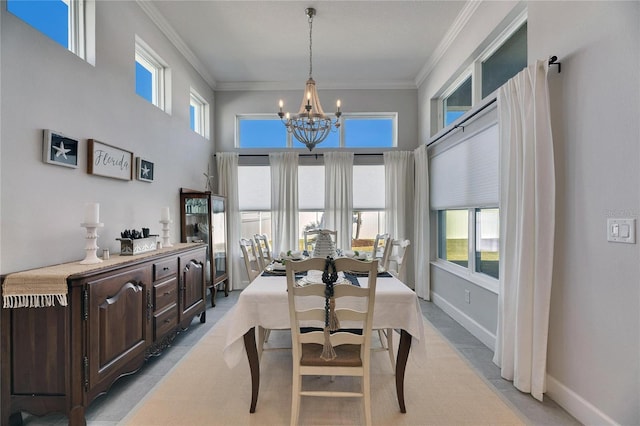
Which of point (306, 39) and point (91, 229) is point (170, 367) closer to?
point (91, 229)

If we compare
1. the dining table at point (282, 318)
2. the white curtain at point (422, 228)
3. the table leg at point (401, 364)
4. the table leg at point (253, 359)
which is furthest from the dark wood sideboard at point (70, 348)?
the white curtain at point (422, 228)

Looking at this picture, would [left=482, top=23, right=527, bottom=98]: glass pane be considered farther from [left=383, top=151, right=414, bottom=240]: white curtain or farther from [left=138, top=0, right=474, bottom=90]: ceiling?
[left=383, top=151, right=414, bottom=240]: white curtain

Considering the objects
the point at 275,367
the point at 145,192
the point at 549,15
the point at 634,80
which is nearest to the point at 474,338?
the point at 275,367

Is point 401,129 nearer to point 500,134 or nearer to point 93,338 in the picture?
point 500,134

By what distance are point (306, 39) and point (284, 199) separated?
7.54 feet

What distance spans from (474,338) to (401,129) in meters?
3.28

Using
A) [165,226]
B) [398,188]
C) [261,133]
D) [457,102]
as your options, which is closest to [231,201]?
[261,133]

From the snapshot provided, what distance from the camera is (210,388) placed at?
7.34 ft

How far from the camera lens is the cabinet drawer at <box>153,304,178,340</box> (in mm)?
2486

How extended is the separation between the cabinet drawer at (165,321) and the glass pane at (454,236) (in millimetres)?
3157

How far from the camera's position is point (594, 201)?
5.86 ft

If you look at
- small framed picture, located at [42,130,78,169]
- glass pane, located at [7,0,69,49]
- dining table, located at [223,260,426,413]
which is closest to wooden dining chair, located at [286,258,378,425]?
dining table, located at [223,260,426,413]

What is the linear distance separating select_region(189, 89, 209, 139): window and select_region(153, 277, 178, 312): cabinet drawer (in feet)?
8.80

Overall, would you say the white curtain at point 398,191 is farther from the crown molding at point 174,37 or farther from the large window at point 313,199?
the crown molding at point 174,37
